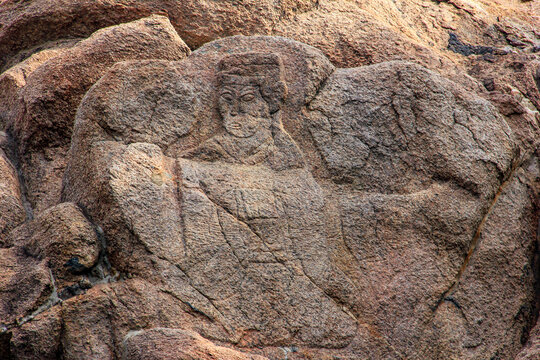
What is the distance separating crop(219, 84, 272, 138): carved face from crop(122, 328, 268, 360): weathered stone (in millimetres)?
2133

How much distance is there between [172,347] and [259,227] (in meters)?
1.40

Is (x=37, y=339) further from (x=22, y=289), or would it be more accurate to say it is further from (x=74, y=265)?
(x=74, y=265)

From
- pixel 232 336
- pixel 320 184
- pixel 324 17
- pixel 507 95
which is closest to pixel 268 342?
pixel 232 336

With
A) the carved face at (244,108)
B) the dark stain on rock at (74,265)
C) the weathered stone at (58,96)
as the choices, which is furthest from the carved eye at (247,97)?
the dark stain on rock at (74,265)

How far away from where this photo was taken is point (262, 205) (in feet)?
20.8

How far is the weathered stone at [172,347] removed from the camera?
5.27 meters

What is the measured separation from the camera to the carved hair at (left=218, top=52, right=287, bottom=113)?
693 centimetres

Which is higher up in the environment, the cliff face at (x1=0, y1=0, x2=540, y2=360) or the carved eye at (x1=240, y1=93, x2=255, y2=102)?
the carved eye at (x1=240, y1=93, x2=255, y2=102)

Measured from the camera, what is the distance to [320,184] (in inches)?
265

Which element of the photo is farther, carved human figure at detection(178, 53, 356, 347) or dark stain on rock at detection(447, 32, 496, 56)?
dark stain on rock at detection(447, 32, 496, 56)

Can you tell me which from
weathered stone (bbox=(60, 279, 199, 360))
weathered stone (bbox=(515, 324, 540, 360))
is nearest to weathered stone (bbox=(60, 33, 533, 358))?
weathered stone (bbox=(60, 279, 199, 360))

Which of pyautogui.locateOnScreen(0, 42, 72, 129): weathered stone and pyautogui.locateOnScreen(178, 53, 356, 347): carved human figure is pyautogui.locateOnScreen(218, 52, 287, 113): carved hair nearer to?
pyautogui.locateOnScreen(178, 53, 356, 347): carved human figure

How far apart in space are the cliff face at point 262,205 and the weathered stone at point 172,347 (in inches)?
0.6

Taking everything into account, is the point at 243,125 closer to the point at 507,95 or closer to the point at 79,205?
the point at 79,205
